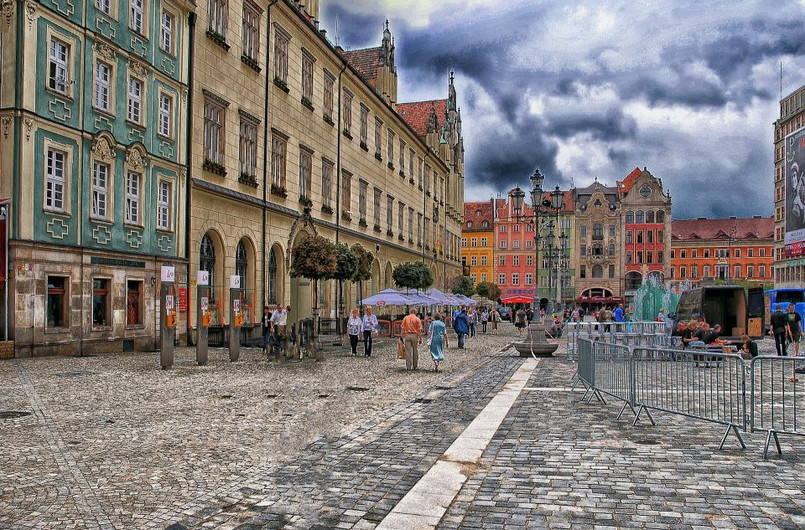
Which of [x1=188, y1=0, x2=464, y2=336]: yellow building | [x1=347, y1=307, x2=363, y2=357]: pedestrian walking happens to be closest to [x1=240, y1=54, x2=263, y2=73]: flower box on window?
[x1=188, y1=0, x2=464, y2=336]: yellow building

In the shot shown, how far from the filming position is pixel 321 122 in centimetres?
3828

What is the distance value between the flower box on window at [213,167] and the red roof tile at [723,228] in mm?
110163

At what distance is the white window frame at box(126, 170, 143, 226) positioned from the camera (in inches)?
945

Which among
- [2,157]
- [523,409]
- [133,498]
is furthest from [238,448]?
[2,157]

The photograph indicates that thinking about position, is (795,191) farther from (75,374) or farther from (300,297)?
(75,374)

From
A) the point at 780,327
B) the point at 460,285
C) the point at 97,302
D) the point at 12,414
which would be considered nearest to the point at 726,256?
the point at 460,285

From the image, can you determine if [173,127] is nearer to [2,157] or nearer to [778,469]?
[2,157]

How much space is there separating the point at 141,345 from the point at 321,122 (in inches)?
700

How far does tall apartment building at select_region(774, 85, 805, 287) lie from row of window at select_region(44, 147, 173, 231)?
185ft

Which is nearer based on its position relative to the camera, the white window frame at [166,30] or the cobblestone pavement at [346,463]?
the cobblestone pavement at [346,463]

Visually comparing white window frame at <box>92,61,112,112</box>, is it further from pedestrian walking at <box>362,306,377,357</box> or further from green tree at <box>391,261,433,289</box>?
green tree at <box>391,261,433,289</box>

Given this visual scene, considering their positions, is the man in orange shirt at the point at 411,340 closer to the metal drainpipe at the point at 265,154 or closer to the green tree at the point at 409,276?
the metal drainpipe at the point at 265,154

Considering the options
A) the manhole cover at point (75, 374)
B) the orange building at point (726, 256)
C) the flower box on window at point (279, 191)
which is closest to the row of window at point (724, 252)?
the orange building at point (726, 256)

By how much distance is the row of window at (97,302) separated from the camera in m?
20.8
